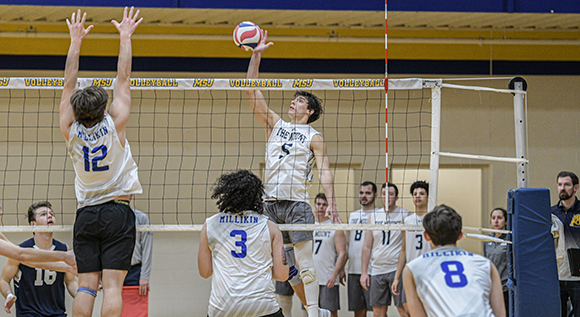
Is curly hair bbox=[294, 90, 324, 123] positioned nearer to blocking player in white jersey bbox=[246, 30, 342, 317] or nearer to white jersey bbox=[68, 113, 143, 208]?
blocking player in white jersey bbox=[246, 30, 342, 317]

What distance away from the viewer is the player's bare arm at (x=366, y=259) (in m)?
8.06

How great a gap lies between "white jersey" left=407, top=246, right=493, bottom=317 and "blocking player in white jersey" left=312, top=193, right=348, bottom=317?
487cm

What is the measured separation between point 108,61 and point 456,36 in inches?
234

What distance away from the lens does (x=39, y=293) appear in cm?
649

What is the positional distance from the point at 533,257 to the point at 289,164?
7.66 feet

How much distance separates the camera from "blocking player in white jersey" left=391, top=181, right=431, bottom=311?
308 inches

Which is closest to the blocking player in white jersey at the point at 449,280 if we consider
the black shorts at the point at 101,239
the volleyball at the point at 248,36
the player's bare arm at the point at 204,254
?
the player's bare arm at the point at 204,254

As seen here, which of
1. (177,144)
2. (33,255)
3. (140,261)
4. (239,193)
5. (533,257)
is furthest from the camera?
(177,144)

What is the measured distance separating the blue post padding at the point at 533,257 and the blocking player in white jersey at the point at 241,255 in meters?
2.02

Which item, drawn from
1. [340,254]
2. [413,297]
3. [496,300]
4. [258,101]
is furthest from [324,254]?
[496,300]

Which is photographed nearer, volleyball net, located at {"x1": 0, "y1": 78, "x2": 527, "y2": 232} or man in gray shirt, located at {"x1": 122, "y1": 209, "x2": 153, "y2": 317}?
man in gray shirt, located at {"x1": 122, "y1": 209, "x2": 153, "y2": 317}

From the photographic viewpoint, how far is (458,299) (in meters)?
3.42

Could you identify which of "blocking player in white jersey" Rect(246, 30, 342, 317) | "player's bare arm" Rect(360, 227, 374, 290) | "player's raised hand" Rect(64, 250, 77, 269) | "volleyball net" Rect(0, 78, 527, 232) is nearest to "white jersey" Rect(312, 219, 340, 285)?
"player's bare arm" Rect(360, 227, 374, 290)

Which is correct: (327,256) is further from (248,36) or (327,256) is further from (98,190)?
(98,190)
